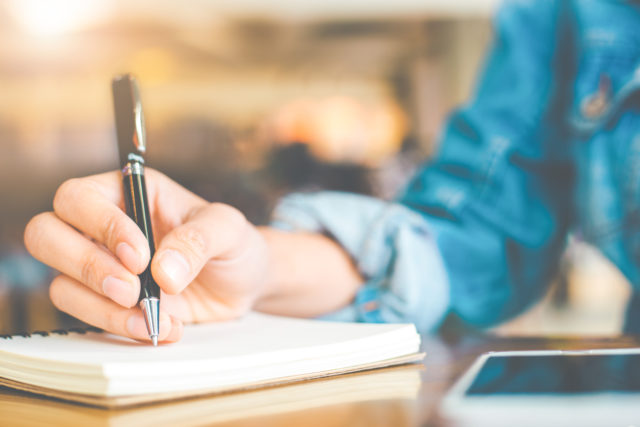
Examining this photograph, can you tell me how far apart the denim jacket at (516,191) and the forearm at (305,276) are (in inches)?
0.5

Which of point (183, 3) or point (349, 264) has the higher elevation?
point (183, 3)

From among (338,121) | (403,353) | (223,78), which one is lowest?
(403,353)

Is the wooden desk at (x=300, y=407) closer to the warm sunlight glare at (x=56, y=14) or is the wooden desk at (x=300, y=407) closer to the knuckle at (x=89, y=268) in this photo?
the knuckle at (x=89, y=268)

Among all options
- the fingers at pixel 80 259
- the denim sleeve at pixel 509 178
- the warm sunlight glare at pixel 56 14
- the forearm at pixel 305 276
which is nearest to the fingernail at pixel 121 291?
the fingers at pixel 80 259

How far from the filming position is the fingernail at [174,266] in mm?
368

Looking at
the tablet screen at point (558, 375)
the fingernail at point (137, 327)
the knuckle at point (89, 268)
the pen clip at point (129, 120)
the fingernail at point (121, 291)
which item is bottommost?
the tablet screen at point (558, 375)

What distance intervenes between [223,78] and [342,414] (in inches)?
265

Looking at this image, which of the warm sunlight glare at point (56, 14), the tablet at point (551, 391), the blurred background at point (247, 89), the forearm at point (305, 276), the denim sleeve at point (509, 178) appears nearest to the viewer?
the tablet at point (551, 391)

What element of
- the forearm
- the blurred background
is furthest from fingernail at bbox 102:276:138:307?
the blurred background

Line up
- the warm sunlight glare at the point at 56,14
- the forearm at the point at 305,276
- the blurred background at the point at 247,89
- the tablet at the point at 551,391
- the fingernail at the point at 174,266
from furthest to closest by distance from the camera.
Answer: the blurred background at the point at 247,89, the warm sunlight glare at the point at 56,14, the forearm at the point at 305,276, the fingernail at the point at 174,266, the tablet at the point at 551,391

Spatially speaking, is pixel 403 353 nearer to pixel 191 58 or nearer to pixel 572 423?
pixel 572 423

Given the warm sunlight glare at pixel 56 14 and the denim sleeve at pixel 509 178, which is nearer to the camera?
the denim sleeve at pixel 509 178

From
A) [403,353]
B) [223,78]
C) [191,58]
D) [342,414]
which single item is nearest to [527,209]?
[403,353]

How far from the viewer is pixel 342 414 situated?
0.28m
